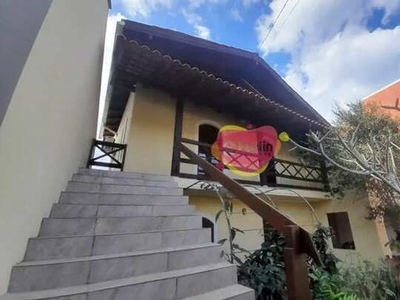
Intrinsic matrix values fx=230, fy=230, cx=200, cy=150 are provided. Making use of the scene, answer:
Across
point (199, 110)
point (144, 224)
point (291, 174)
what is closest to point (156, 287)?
point (144, 224)

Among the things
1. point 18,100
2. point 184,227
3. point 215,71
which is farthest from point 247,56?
point 18,100

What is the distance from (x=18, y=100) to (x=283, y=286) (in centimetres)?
267

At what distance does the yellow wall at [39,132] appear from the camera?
1373 mm

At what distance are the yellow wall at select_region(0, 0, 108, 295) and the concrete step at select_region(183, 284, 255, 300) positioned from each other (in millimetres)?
1352

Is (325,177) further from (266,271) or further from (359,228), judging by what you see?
(266,271)

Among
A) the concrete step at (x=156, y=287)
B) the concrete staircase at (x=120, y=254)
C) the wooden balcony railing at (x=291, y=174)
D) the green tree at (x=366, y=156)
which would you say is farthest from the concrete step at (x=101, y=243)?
the green tree at (x=366, y=156)

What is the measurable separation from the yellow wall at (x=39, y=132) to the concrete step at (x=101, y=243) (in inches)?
4.7

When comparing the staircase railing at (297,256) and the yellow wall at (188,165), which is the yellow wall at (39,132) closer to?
the staircase railing at (297,256)

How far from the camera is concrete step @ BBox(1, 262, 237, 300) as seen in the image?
146 centimetres

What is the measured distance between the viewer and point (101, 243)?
2008 mm

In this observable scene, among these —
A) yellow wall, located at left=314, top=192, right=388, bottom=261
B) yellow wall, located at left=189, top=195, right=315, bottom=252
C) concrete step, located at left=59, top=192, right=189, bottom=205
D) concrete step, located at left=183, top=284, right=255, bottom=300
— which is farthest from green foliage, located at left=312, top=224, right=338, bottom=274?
yellow wall, located at left=314, top=192, right=388, bottom=261

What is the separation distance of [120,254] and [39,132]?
1.19 meters

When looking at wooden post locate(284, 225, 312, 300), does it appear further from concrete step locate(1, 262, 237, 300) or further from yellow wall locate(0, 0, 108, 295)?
yellow wall locate(0, 0, 108, 295)

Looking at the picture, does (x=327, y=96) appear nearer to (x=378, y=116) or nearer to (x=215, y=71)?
(x=378, y=116)
